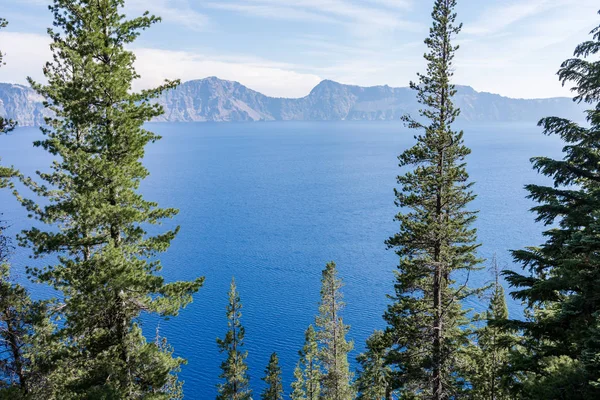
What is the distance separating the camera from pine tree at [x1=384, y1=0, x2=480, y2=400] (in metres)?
14.8

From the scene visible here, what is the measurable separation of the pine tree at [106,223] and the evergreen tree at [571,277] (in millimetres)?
9881

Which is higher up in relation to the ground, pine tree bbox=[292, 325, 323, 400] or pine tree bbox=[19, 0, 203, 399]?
pine tree bbox=[19, 0, 203, 399]

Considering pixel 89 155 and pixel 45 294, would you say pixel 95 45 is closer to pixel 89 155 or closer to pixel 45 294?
pixel 89 155

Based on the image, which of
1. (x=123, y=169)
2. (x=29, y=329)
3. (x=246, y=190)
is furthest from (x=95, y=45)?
(x=246, y=190)

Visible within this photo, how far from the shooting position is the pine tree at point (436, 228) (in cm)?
1483

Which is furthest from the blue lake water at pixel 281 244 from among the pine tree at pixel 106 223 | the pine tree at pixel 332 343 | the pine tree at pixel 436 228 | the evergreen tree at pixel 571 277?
the evergreen tree at pixel 571 277

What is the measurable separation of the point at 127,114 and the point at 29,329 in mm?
8122

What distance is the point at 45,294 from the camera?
52000 millimetres

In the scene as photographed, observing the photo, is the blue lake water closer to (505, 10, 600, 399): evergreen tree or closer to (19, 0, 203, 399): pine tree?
(19, 0, 203, 399): pine tree

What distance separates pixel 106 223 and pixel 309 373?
2617 centimetres

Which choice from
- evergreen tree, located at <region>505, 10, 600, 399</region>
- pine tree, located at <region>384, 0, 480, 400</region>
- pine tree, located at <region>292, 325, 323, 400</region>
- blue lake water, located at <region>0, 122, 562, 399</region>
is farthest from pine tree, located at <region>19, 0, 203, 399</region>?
blue lake water, located at <region>0, 122, 562, 399</region>

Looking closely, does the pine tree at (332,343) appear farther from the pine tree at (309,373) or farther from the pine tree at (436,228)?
the pine tree at (436,228)

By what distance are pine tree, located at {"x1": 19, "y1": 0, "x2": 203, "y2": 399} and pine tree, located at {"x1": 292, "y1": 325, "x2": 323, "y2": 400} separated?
20.3 metres

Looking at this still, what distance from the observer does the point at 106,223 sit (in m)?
10.7
